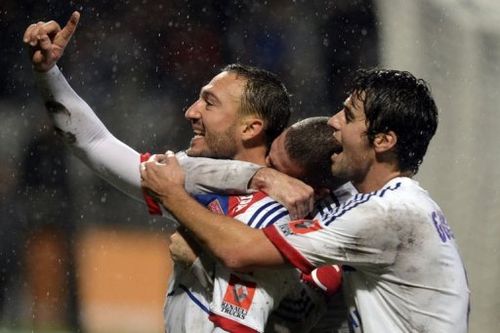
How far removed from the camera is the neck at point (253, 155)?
3928 mm

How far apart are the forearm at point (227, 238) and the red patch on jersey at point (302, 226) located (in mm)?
93

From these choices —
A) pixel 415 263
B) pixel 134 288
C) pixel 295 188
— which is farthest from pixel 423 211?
pixel 134 288

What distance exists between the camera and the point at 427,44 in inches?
256

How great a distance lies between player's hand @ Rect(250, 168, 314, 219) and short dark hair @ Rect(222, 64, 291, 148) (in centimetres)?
26

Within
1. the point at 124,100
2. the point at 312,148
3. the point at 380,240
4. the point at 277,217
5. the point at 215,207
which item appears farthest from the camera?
the point at 124,100

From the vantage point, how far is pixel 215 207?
12.1 ft

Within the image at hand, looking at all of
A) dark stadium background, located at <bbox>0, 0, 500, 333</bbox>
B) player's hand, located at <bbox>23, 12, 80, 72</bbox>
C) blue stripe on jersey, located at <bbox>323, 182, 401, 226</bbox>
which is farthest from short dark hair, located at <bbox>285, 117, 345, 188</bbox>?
dark stadium background, located at <bbox>0, 0, 500, 333</bbox>

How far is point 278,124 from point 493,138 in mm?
2497

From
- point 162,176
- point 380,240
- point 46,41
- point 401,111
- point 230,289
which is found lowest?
point 230,289

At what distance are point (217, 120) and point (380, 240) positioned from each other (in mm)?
762

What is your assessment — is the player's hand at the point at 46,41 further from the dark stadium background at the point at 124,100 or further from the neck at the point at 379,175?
the dark stadium background at the point at 124,100

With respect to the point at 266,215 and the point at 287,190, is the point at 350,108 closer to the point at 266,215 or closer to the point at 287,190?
the point at 287,190

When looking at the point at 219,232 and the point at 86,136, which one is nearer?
the point at 219,232

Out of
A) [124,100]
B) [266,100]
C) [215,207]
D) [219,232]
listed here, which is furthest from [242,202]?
[124,100]
